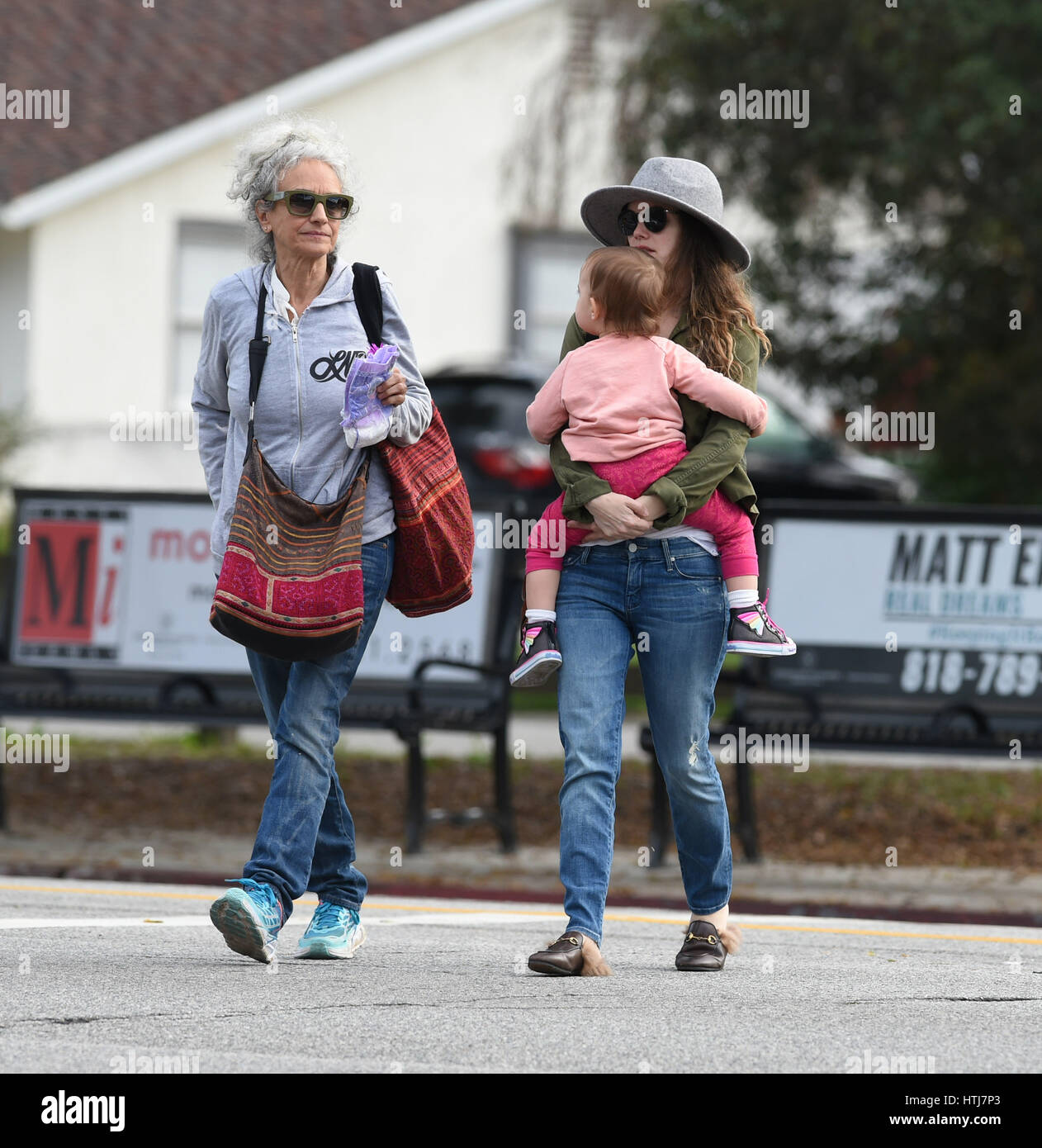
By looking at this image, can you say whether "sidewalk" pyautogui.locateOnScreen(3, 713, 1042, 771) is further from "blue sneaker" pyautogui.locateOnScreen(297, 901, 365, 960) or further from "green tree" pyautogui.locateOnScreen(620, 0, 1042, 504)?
"blue sneaker" pyautogui.locateOnScreen(297, 901, 365, 960)

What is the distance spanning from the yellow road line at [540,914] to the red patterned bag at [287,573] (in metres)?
2.04

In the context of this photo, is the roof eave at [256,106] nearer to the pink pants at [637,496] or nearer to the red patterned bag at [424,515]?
the red patterned bag at [424,515]

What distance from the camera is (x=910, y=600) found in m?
9.24

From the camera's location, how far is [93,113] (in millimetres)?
21672

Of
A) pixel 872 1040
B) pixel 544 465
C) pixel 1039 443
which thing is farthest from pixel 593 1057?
pixel 544 465

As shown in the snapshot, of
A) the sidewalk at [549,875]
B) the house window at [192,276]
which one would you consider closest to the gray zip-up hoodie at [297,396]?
the sidewalk at [549,875]

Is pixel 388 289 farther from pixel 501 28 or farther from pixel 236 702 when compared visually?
pixel 501 28

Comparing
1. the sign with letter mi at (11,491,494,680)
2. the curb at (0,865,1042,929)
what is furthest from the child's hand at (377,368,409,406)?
the sign with letter mi at (11,491,494,680)

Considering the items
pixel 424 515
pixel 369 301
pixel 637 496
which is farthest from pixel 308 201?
pixel 637 496

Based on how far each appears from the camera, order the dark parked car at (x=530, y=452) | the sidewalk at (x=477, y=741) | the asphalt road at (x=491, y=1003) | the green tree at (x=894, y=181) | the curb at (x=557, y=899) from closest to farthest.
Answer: the asphalt road at (x=491, y=1003)
the curb at (x=557, y=899)
the sidewalk at (x=477, y=741)
the green tree at (x=894, y=181)
the dark parked car at (x=530, y=452)

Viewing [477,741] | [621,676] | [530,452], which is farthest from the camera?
[530,452]

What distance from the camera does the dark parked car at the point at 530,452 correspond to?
17391 mm

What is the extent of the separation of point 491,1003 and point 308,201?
204 centimetres

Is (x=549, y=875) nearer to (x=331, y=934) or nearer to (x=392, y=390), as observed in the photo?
(x=331, y=934)
